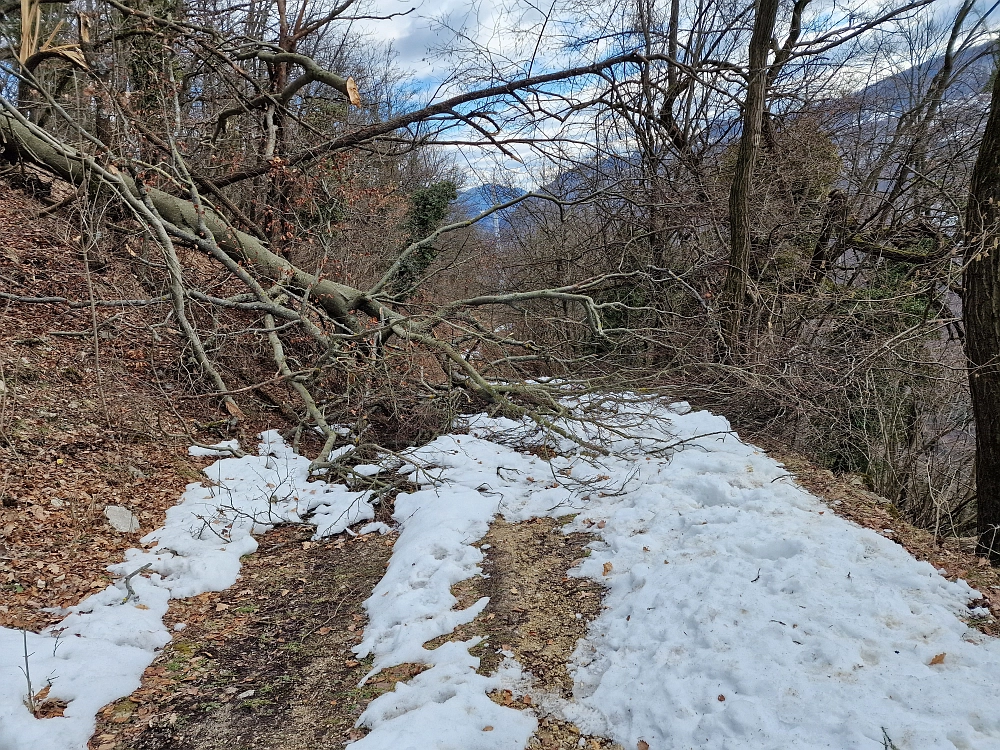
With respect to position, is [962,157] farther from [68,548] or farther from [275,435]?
[68,548]

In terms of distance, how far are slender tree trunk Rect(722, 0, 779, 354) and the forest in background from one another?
3 centimetres

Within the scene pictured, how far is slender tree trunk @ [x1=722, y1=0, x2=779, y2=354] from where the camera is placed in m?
6.07

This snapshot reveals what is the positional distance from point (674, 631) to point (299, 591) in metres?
2.42

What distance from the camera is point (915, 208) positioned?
7.64 m

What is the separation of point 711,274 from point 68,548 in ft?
25.4

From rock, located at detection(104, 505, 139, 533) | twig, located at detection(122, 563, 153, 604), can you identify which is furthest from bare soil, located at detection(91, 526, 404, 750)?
rock, located at detection(104, 505, 139, 533)

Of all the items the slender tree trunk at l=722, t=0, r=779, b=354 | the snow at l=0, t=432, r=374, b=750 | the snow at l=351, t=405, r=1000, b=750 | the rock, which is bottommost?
the snow at l=351, t=405, r=1000, b=750

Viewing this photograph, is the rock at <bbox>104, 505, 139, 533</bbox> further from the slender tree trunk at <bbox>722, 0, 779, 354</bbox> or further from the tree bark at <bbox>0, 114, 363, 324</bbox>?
the slender tree trunk at <bbox>722, 0, 779, 354</bbox>

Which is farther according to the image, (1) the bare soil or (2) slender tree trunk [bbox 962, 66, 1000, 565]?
(2) slender tree trunk [bbox 962, 66, 1000, 565]

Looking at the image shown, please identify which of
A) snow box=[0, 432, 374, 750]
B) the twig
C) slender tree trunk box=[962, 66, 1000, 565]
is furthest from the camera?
slender tree trunk box=[962, 66, 1000, 565]

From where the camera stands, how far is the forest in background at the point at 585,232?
19.1 ft

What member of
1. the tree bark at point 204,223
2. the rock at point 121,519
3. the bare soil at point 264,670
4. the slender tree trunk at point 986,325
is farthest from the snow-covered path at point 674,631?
the tree bark at point 204,223

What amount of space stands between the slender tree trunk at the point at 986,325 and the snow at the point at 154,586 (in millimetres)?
4598

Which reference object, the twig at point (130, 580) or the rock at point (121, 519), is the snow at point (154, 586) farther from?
the rock at point (121, 519)
